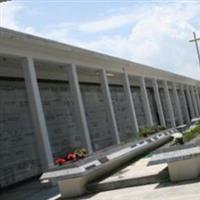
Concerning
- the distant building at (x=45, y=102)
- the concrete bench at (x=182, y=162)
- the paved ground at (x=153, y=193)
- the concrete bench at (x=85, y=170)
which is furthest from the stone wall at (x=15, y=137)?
the concrete bench at (x=182, y=162)

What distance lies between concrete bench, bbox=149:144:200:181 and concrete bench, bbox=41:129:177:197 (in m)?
1.89

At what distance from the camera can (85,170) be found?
40.7ft

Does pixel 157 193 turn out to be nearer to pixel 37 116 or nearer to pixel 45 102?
pixel 37 116

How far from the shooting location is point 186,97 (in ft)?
184

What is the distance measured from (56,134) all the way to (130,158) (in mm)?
7036

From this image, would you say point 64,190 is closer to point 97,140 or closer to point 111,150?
point 111,150

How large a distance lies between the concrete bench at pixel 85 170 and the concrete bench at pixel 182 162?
1.89 metres

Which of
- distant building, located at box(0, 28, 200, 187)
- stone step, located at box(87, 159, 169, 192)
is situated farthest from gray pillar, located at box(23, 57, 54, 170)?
stone step, located at box(87, 159, 169, 192)

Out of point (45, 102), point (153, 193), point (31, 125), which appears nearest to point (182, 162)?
point (153, 193)

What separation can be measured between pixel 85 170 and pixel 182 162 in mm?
2365

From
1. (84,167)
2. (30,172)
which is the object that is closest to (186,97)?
(30,172)

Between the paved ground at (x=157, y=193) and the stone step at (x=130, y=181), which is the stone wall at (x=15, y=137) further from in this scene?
the paved ground at (x=157, y=193)

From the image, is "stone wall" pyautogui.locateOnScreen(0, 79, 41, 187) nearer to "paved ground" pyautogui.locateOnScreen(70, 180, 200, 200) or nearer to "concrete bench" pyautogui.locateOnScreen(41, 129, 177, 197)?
"concrete bench" pyautogui.locateOnScreen(41, 129, 177, 197)

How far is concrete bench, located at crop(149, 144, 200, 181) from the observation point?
11613 mm
